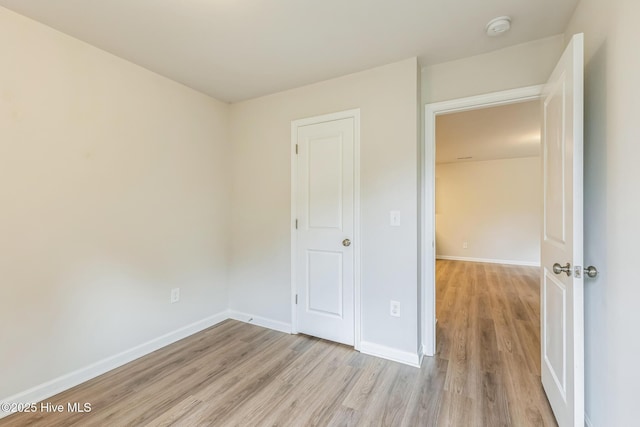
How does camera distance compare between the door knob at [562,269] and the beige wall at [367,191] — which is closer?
the door knob at [562,269]

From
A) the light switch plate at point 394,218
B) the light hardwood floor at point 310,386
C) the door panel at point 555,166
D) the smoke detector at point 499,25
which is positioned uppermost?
the smoke detector at point 499,25

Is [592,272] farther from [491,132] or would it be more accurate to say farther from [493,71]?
[491,132]

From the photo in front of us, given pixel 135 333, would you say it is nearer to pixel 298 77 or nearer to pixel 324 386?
pixel 324 386

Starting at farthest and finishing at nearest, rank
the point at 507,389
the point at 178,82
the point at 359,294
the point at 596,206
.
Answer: the point at 178,82 < the point at 359,294 < the point at 507,389 < the point at 596,206

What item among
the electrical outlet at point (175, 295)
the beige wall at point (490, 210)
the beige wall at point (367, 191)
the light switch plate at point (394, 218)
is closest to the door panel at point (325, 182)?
the beige wall at point (367, 191)

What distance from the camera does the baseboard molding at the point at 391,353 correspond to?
6.98 feet

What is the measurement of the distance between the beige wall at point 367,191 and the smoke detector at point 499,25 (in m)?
0.51

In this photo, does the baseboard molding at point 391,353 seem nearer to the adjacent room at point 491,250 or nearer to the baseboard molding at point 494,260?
the adjacent room at point 491,250

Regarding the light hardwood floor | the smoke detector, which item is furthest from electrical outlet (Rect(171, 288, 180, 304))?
the smoke detector

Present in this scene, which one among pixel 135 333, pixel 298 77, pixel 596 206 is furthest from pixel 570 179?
pixel 135 333

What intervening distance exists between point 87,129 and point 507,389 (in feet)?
11.1

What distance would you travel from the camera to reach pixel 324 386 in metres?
1.89

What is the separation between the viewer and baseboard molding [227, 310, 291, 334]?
9.06 ft

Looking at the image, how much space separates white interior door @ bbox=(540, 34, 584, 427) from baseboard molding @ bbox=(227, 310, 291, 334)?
2027 mm
